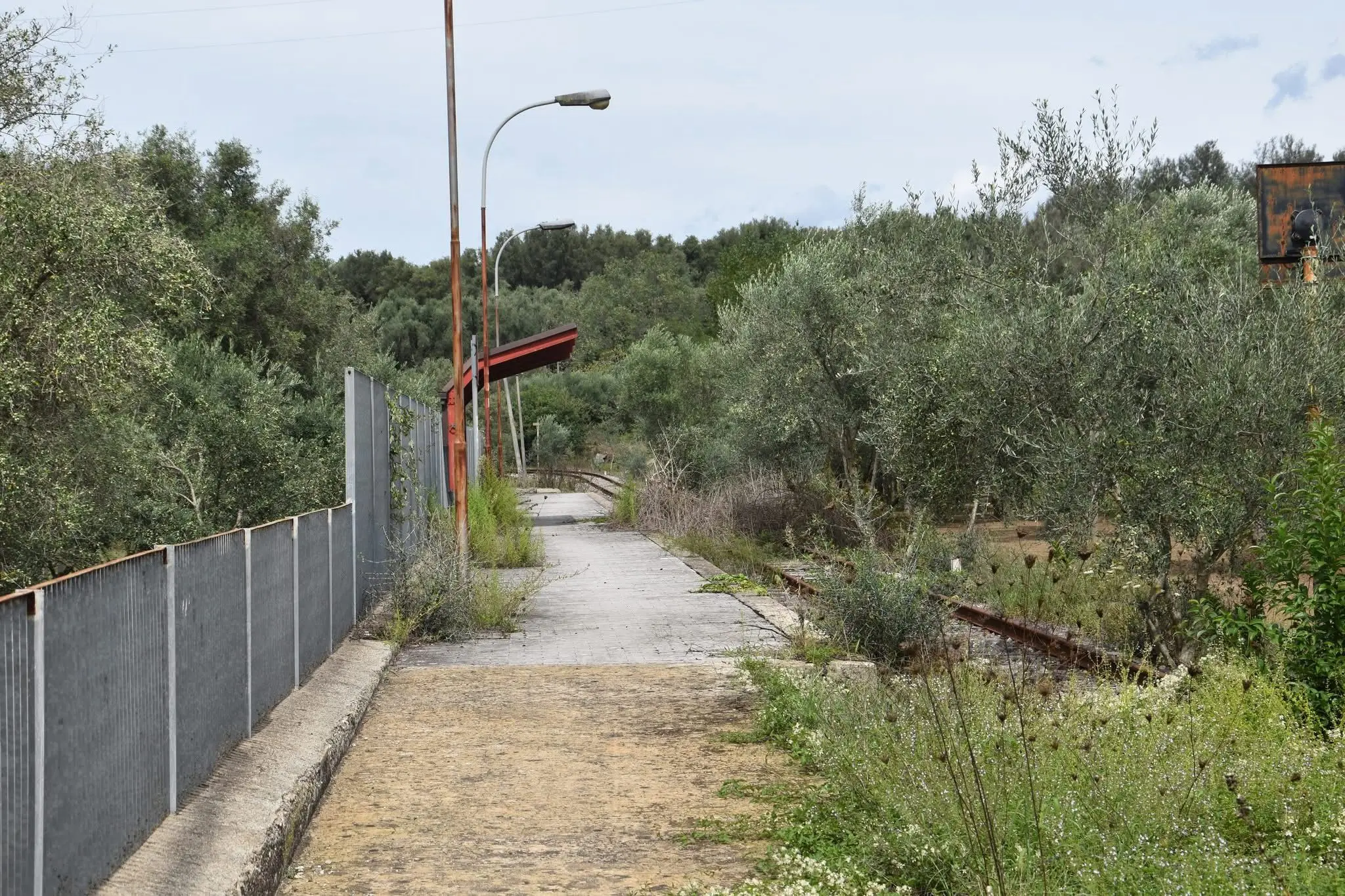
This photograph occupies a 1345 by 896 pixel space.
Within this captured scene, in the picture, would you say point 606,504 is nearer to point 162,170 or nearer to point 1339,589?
point 162,170

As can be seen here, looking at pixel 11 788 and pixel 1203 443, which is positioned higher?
pixel 1203 443

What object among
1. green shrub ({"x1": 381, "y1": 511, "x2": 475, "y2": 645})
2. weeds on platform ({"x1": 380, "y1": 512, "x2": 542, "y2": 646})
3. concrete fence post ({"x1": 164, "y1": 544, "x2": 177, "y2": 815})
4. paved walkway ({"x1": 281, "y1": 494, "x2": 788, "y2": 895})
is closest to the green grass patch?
paved walkway ({"x1": 281, "y1": 494, "x2": 788, "y2": 895})

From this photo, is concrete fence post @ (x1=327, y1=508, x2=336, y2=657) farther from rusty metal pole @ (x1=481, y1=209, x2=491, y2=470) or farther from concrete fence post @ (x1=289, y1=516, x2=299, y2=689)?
rusty metal pole @ (x1=481, y1=209, x2=491, y2=470)

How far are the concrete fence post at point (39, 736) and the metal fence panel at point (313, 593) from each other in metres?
5.36

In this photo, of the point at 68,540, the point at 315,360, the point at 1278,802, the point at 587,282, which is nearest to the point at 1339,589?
the point at 1278,802

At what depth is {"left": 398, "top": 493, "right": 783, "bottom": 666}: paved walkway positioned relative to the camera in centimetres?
1227

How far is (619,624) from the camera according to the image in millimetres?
14539

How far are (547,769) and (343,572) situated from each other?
479 cm

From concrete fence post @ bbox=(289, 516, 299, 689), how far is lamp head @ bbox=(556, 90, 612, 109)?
13.7 m

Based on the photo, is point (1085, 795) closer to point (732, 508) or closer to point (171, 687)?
point (171, 687)

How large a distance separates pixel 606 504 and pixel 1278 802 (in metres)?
37.1

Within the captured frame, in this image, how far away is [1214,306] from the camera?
34.5 ft

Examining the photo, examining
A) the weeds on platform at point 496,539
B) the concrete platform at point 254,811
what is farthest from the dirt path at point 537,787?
the weeds on platform at point 496,539

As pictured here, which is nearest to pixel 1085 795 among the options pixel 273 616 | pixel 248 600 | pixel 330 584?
pixel 248 600
